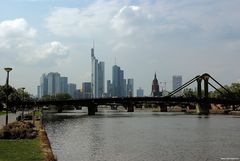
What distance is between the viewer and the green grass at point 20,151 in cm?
3228

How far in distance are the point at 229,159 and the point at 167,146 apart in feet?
43.9

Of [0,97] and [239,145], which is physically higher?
[0,97]

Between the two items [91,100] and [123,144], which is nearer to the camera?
[123,144]

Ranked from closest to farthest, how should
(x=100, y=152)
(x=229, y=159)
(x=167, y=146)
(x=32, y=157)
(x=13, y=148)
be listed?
1. (x=32, y=157)
2. (x=13, y=148)
3. (x=229, y=159)
4. (x=100, y=152)
5. (x=167, y=146)

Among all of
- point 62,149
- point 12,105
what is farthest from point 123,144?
point 12,105

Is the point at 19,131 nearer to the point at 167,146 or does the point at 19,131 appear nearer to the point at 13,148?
the point at 13,148

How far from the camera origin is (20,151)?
118 feet

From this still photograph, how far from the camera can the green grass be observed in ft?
106

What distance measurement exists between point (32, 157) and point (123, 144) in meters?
26.0

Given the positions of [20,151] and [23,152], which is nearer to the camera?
[23,152]

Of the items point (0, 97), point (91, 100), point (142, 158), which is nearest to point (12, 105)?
point (0, 97)

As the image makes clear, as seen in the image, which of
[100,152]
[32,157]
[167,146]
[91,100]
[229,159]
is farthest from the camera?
[91,100]

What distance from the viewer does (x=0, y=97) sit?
592 feet

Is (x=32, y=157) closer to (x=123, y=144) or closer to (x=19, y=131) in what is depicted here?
(x=19, y=131)
